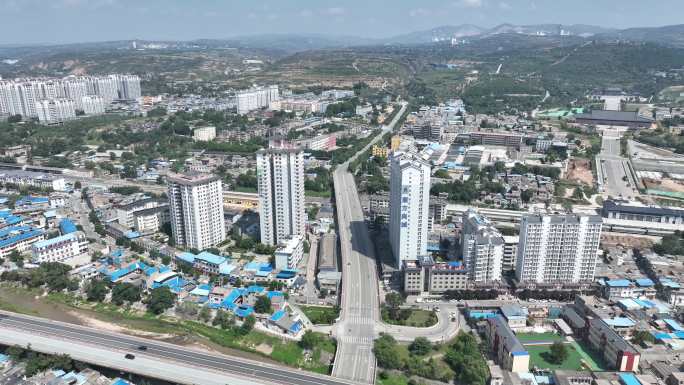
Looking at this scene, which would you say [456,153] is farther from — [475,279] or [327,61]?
[327,61]

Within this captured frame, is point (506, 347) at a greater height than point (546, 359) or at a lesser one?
greater

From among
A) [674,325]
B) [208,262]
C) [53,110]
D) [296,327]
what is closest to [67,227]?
[208,262]

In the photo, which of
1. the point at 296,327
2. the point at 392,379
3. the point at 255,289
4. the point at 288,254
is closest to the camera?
the point at 392,379

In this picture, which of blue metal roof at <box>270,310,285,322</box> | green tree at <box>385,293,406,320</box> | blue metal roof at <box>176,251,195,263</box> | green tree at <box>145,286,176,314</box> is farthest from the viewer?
blue metal roof at <box>176,251,195,263</box>

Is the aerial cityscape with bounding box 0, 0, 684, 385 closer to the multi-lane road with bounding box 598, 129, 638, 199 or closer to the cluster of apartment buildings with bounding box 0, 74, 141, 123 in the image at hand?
the multi-lane road with bounding box 598, 129, 638, 199

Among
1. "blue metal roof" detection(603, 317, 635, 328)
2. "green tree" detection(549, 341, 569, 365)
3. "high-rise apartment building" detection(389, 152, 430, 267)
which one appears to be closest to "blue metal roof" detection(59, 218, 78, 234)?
"high-rise apartment building" detection(389, 152, 430, 267)

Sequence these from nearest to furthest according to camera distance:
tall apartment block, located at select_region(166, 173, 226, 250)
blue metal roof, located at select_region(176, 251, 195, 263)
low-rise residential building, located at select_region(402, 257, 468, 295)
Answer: low-rise residential building, located at select_region(402, 257, 468, 295) < blue metal roof, located at select_region(176, 251, 195, 263) < tall apartment block, located at select_region(166, 173, 226, 250)

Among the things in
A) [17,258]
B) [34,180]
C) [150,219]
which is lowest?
[17,258]

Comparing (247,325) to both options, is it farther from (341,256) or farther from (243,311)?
(341,256)
